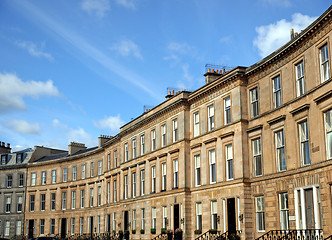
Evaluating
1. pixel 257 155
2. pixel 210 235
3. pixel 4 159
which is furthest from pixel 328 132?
pixel 4 159

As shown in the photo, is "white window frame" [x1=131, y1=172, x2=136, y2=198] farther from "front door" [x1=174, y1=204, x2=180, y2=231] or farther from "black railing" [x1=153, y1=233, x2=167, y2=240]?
"front door" [x1=174, y1=204, x2=180, y2=231]

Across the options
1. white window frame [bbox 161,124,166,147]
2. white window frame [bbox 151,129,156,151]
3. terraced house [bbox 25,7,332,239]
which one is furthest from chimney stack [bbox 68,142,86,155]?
white window frame [bbox 161,124,166,147]

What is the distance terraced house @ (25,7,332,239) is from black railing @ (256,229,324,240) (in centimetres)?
23

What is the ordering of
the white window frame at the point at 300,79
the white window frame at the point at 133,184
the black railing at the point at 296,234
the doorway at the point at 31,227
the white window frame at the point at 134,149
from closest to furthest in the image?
the black railing at the point at 296,234 < the white window frame at the point at 300,79 < the white window frame at the point at 133,184 < the white window frame at the point at 134,149 < the doorway at the point at 31,227

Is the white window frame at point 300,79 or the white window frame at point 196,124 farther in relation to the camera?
the white window frame at point 196,124

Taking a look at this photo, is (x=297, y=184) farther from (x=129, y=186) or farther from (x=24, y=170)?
(x=24, y=170)

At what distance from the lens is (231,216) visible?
1252 inches

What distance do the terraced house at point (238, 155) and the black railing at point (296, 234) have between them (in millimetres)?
233

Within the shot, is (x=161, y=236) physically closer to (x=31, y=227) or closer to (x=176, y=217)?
(x=176, y=217)

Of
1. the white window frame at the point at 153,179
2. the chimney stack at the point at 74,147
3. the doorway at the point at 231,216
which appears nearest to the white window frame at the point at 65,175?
the chimney stack at the point at 74,147

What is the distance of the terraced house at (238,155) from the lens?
24594 millimetres

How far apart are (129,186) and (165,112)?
10262 millimetres

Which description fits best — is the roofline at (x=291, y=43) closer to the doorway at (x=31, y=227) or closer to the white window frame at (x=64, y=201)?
the white window frame at (x=64, y=201)

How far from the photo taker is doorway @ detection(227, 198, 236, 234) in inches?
1239
